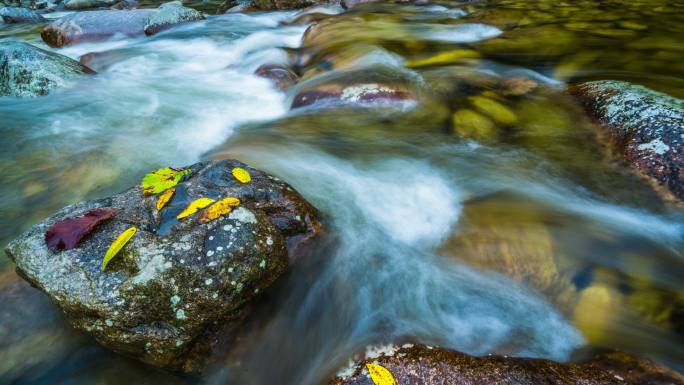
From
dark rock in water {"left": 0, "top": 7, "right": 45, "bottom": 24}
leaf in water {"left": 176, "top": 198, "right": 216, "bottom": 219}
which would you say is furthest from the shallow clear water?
dark rock in water {"left": 0, "top": 7, "right": 45, "bottom": 24}

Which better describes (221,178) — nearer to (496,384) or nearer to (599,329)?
(496,384)

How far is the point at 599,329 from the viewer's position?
2.89 m

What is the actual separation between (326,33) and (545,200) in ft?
22.1

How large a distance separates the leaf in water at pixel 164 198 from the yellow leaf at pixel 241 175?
1.64 feet

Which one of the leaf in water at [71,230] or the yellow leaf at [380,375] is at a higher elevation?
the leaf in water at [71,230]

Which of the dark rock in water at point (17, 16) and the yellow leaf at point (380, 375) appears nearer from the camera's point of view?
the yellow leaf at point (380, 375)

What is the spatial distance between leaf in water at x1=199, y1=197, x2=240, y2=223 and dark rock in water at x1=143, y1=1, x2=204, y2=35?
10.5 meters

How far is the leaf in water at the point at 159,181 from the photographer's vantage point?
10.7ft

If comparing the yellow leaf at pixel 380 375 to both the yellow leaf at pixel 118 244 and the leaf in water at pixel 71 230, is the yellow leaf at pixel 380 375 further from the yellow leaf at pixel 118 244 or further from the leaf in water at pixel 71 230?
the leaf in water at pixel 71 230

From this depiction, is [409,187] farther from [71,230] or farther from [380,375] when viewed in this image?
[71,230]

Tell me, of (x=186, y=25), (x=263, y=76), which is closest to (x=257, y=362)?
(x=263, y=76)

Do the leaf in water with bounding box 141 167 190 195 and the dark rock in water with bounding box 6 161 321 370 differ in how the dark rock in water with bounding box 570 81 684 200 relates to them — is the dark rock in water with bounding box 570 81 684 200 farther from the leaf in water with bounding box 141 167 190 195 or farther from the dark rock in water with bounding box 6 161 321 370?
the leaf in water with bounding box 141 167 190 195

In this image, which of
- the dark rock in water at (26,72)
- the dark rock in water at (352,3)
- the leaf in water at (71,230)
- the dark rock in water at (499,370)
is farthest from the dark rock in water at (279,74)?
the dark rock in water at (352,3)

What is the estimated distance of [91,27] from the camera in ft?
36.6
